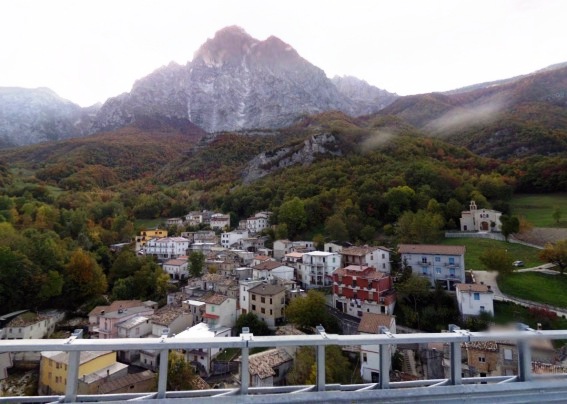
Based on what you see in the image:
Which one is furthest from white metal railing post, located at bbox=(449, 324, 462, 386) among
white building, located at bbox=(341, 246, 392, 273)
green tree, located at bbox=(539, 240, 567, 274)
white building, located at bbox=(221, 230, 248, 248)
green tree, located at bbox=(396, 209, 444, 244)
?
white building, located at bbox=(221, 230, 248, 248)

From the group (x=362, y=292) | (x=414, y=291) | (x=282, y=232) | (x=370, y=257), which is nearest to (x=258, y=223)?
(x=282, y=232)

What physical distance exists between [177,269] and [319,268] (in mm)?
14925

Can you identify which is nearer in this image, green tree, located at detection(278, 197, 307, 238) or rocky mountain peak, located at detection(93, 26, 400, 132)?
green tree, located at detection(278, 197, 307, 238)

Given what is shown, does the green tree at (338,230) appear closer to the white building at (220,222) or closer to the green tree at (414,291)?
the green tree at (414,291)

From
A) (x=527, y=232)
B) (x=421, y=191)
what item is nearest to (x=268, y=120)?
(x=421, y=191)

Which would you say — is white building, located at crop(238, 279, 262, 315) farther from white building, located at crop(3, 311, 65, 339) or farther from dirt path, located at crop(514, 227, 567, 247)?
dirt path, located at crop(514, 227, 567, 247)

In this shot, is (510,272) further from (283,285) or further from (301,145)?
(301,145)

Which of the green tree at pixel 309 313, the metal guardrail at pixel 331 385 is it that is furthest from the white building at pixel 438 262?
the metal guardrail at pixel 331 385

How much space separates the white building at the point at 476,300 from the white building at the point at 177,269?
24.9 m

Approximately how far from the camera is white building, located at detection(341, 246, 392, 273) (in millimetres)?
27828

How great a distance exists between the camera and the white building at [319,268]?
2909cm

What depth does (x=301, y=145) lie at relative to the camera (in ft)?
252

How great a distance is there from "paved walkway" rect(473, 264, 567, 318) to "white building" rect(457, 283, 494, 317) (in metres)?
1.87

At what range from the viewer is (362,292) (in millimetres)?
22781
